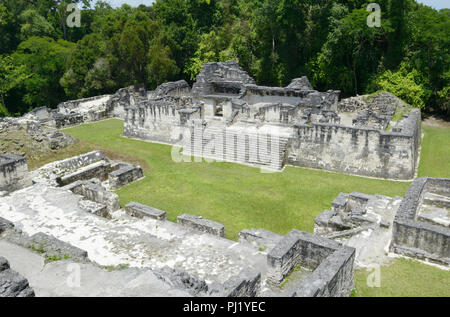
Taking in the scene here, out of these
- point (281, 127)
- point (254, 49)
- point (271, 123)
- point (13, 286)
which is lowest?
point (13, 286)

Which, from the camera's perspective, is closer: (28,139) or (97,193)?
(97,193)

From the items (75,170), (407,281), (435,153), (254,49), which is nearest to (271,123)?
(435,153)

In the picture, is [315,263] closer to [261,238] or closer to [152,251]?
[261,238]

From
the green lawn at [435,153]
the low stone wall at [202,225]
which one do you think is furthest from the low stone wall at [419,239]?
the green lawn at [435,153]

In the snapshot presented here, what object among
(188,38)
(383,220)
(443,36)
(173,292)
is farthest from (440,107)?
(173,292)
